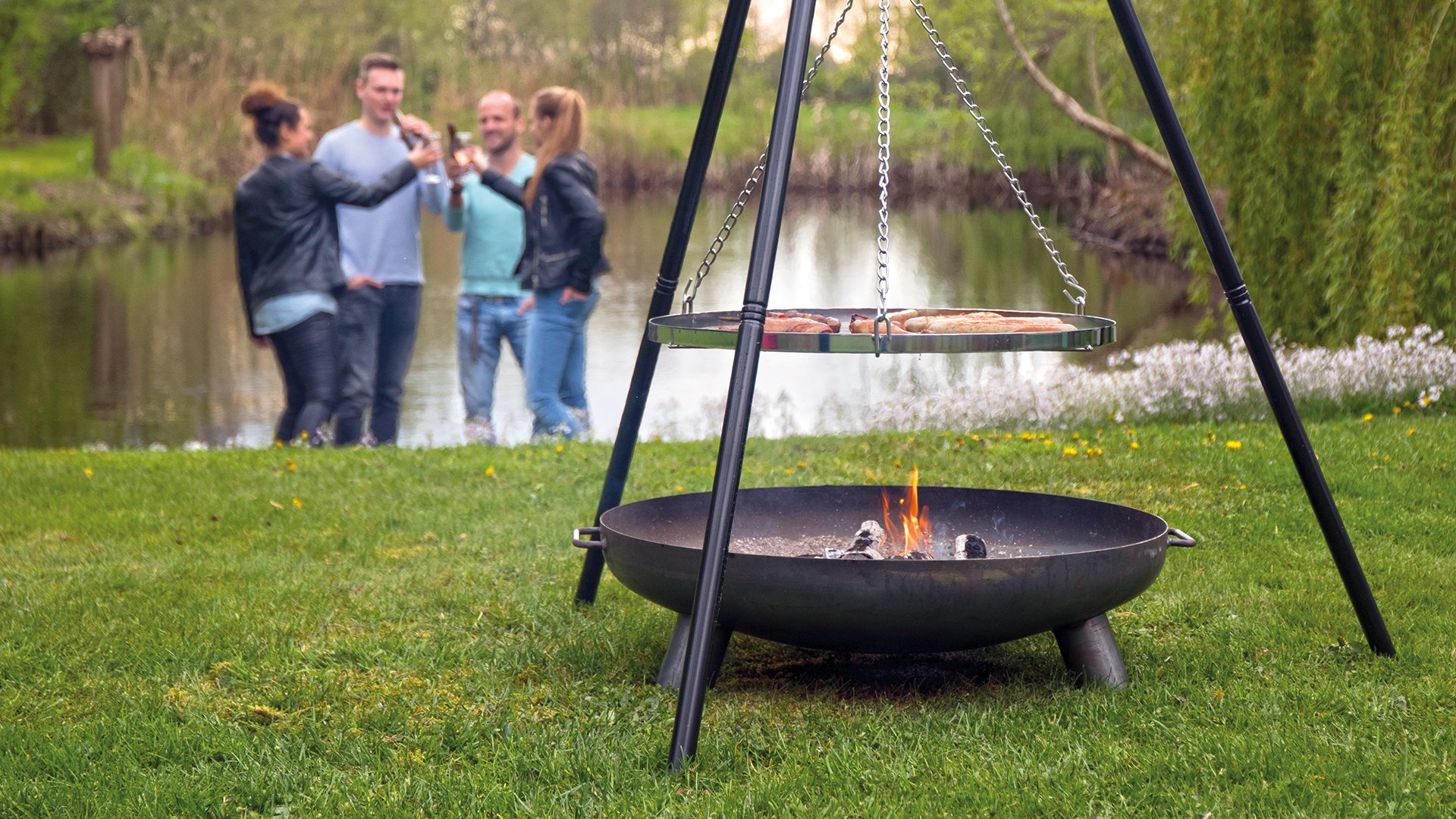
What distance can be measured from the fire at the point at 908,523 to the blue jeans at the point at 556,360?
435cm

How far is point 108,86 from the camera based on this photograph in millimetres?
28016

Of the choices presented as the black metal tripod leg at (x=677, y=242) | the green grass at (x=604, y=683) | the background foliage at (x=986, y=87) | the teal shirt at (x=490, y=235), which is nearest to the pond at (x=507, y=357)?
the teal shirt at (x=490, y=235)

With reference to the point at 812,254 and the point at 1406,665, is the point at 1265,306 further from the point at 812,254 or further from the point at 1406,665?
the point at 812,254

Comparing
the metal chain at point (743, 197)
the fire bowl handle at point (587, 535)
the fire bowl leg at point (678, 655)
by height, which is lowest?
the fire bowl leg at point (678, 655)

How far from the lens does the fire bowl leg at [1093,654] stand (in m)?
3.73

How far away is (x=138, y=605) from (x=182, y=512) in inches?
65.8

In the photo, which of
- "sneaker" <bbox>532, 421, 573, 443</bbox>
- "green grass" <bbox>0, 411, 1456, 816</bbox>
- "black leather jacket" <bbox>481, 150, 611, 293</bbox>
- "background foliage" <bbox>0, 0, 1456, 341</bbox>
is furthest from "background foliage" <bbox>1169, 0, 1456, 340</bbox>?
"sneaker" <bbox>532, 421, 573, 443</bbox>

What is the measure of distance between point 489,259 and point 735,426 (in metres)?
5.91

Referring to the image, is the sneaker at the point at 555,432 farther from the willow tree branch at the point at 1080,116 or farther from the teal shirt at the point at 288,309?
the willow tree branch at the point at 1080,116

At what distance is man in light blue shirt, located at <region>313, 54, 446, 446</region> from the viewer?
836cm

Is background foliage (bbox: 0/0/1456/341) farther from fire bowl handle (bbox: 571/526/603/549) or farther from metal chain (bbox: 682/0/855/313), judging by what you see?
fire bowl handle (bbox: 571/526/603/549)

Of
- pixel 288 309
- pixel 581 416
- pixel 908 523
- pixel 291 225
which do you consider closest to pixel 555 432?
pixel 581 416

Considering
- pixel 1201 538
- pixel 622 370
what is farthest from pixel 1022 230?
pixel 1201 538

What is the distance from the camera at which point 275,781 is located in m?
3.17
